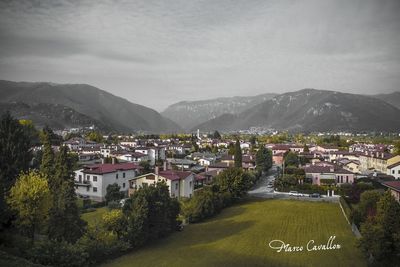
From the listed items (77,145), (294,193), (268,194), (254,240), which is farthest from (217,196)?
(77,145)

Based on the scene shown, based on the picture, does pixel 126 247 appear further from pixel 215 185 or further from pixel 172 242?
pixel 215 185

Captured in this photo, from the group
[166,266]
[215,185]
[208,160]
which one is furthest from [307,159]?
[166,266]

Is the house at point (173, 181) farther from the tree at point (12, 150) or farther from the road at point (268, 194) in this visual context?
the tree at point (12, 150)

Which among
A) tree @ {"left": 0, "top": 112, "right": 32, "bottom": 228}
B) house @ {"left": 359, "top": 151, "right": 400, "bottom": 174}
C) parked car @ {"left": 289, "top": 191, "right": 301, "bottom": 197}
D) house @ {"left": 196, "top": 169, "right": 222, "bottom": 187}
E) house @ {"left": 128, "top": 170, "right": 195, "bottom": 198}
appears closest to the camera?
tree @ {"left": 0, "top": 112, "right": 32, "bottom": 228}

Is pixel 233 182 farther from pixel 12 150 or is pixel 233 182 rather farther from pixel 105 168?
pixel 12 150

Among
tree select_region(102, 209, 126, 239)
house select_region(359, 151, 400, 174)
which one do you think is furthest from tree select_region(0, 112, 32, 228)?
house select_region(359, 151, 400, 174)

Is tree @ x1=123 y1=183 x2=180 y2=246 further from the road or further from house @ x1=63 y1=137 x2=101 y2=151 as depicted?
house @ x1=63 y1=137 x2=101 y2=151
